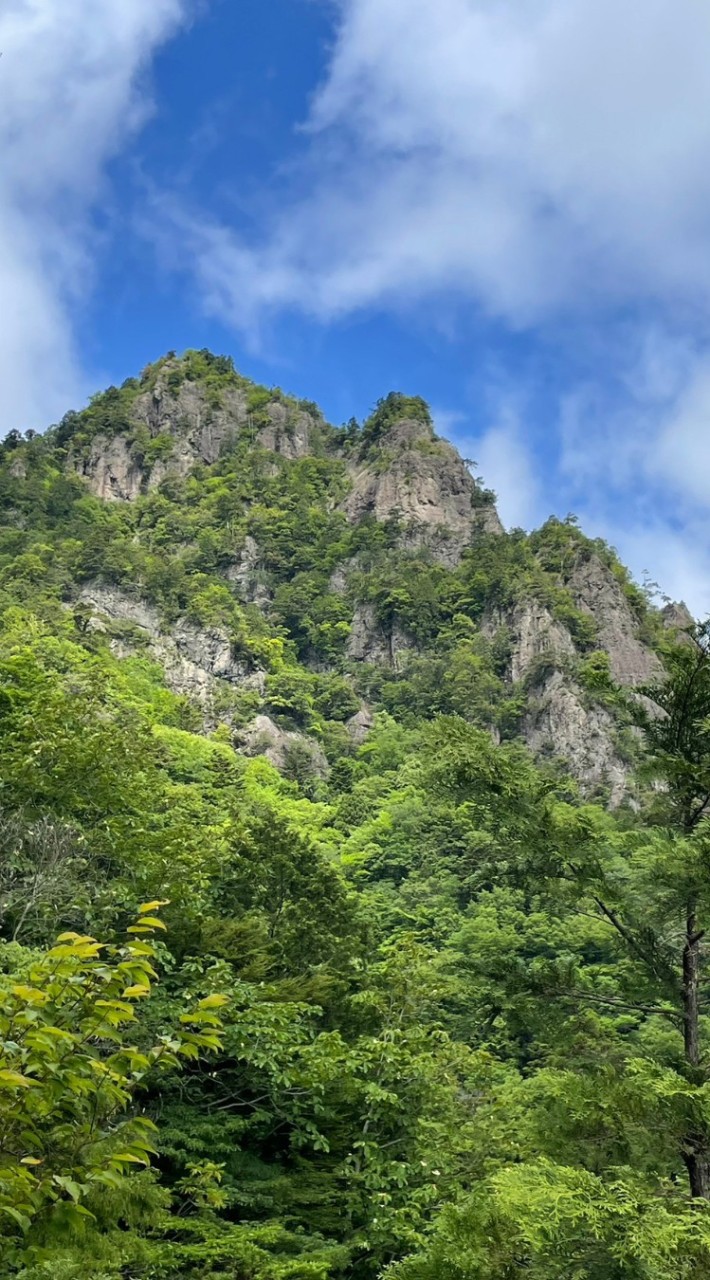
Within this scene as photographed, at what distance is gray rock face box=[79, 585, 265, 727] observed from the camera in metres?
56.0

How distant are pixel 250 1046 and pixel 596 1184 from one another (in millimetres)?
4031

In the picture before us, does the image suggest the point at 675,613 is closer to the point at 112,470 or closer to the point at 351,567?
the point at 351,567

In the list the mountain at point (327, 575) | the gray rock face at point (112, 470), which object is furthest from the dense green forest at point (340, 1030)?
the gray rock face at point (112, 470)

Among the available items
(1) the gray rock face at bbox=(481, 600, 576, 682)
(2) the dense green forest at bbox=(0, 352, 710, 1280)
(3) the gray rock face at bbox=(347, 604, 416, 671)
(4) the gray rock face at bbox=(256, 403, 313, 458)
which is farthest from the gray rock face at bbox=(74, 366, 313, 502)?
(2) the dense green forest at bbox=(0, 352, 710, 1280)

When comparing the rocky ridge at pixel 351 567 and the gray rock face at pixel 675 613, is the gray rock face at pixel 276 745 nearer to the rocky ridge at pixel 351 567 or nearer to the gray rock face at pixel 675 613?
the rocky ridge at pixel 351 567

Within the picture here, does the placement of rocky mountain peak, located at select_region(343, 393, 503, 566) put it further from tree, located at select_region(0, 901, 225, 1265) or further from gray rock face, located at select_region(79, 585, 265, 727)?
tree, located at select_region(0, 901, 225, 1265)

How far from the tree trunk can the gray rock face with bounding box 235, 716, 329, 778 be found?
44.4 meters

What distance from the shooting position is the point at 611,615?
69125mm

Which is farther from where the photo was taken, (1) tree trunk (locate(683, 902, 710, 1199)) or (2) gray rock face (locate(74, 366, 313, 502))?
(2) gray rock face (locate(74, 366, 313, 502))

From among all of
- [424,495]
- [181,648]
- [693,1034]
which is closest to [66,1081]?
[693,1034]

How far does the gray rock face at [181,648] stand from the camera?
56000 mm

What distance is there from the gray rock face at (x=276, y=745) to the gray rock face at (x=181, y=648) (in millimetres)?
3520

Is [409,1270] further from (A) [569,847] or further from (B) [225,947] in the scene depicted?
(B) [225,947]

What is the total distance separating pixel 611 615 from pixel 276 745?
3008cm
